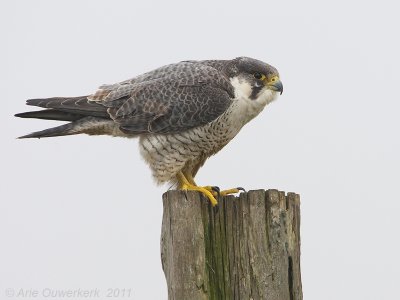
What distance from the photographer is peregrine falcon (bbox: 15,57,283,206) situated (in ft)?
18.8

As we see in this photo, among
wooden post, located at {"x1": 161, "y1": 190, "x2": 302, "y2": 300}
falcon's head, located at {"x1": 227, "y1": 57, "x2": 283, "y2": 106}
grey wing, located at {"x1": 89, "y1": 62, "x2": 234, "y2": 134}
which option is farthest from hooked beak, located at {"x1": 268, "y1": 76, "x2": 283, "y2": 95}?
wooden post, located at {"x1": 161, "y1": 190, "x2": 302, "y2": 300}

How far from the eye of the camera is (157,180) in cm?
601

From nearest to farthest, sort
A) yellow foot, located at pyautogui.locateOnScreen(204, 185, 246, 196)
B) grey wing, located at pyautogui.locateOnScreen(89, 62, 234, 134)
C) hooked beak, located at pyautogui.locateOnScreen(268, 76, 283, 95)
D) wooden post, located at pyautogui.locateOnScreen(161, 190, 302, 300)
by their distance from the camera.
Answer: wooden post, located at pyautogui.locateOnScreen(161, 190, 302, 300) < yellow foot, located at pyautogui.locateOnScreen(204, 185, 246, 196) < grey wing, located at pyautogui.locateOnScreen(89, 62, 234, 134) < hooked beak, located at pyautogui.locateOnScreen(268, 76, 283, 95)

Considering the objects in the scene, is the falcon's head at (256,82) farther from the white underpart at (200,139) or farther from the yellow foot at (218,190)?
the yellow foot at (218,190)

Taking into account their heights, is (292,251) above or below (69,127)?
below

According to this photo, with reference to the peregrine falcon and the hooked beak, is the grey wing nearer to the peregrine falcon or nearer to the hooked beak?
the peregrine falcon

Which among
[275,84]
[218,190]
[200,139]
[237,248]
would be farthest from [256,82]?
[237,248]

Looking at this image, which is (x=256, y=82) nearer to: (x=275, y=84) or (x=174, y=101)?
(x=275, y=84)

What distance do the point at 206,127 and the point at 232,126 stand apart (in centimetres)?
30

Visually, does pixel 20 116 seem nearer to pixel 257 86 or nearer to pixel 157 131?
pixel 157 131

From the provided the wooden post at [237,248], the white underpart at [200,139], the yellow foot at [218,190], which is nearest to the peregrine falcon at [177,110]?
the white underpart at [200,139]

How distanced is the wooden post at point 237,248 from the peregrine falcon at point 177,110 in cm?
165

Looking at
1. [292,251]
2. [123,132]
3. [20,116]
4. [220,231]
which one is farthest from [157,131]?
[292,251]

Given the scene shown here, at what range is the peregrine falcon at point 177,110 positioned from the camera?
573cm
